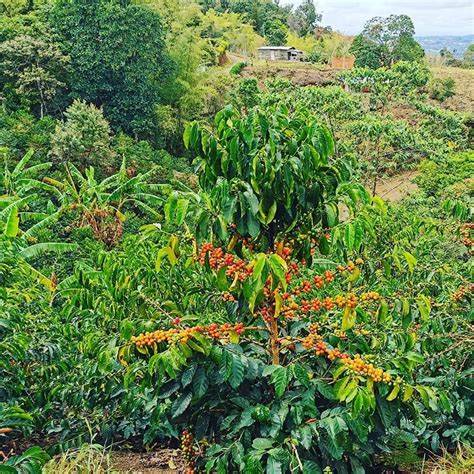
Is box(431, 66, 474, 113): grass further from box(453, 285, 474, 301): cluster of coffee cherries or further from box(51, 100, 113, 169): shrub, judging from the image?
box(453, 285, 474, 301): cluster of coffee cherries

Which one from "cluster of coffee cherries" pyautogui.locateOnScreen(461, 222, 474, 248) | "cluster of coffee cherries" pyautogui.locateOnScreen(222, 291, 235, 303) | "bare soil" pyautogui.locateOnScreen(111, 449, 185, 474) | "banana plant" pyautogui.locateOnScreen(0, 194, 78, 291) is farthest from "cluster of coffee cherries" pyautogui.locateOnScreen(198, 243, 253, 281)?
"cluster of coffee cherries" pyautogui.locateOnScreen(461, 222, 474, 248)

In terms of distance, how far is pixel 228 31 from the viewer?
160ft

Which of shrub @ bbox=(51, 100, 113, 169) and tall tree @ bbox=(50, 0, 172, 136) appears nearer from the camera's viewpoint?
shrub @ bbox=(51, 100, 113, 169)

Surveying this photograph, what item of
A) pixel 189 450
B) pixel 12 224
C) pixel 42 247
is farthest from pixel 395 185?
pixel 189 450

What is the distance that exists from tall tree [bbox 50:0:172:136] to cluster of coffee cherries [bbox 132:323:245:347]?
22193 mm

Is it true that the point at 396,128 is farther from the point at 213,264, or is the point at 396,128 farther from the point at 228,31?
the point at 228,31

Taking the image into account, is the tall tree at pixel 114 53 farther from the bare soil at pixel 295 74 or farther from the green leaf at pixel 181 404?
the green leaf at pixel 181 404

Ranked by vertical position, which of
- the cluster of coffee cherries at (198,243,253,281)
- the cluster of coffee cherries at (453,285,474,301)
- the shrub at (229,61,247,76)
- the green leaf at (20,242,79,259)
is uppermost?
the shrub at (229,61,247,76)

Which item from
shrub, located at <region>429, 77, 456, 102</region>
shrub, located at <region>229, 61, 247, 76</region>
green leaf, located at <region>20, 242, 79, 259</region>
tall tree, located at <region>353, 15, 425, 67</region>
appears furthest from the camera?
tall tree, located at <region>353, 15, 425, 67</region>

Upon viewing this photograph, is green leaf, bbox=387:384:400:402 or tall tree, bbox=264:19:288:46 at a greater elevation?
tall tree, bbox=264:19:288:46

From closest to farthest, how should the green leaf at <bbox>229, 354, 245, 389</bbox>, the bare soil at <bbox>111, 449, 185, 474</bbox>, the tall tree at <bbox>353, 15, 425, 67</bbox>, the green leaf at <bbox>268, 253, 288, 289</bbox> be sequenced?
the green leaf at <bbox>268, 253, 288, 289</bbox> < the green leaf at <bbox>229, 354, 245, 389</bbox> < the bare soil at <bbox>111, 449, 185, 474</bbox> < the tall tree at <bbox>353, 15, 425, 67</bbox>

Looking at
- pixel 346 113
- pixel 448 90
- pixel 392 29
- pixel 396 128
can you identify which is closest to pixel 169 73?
pixel 346 113

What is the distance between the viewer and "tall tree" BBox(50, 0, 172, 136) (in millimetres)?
23500

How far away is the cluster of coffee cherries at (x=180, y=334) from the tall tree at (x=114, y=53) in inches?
874
